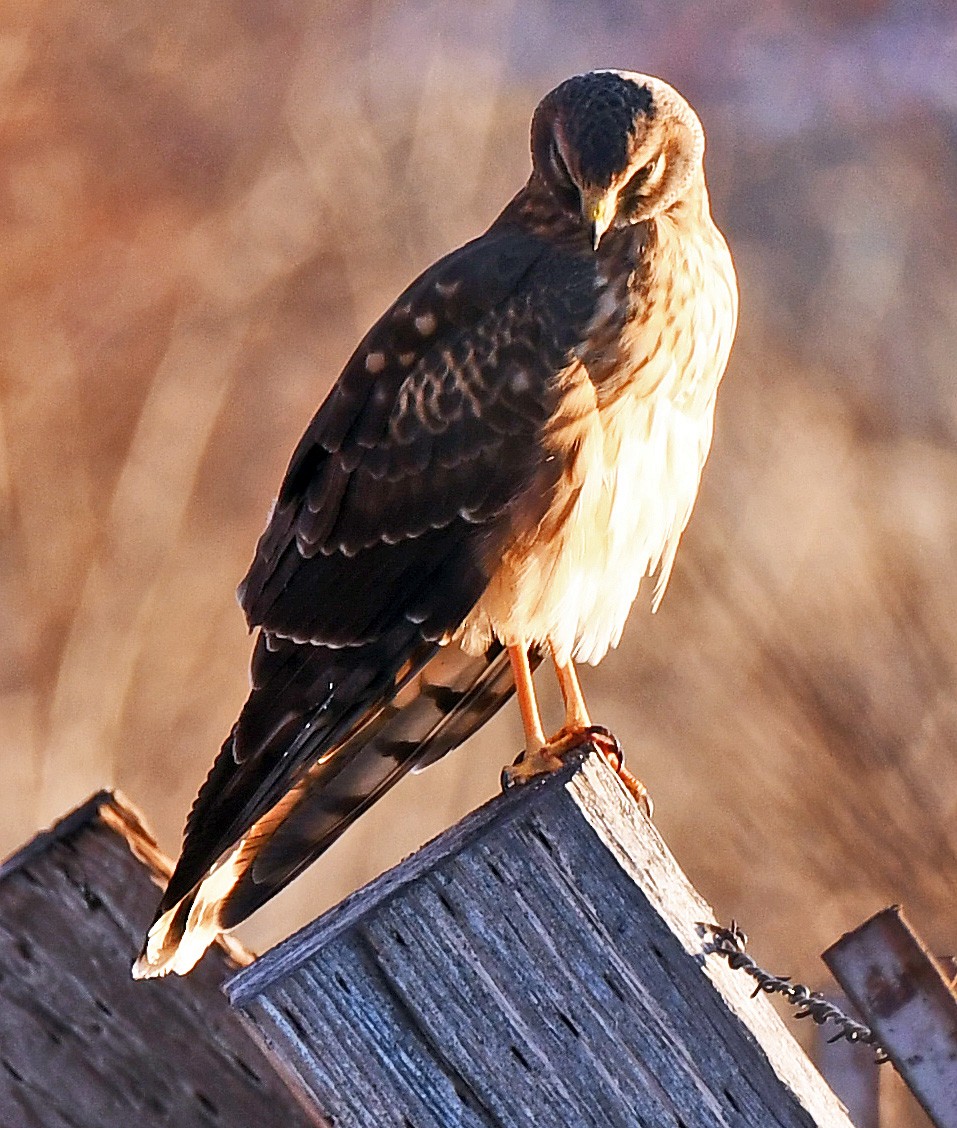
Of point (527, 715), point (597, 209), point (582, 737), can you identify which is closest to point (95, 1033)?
point (582, 737)

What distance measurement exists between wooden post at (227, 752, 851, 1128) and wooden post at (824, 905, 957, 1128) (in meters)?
0.14

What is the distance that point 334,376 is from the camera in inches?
206

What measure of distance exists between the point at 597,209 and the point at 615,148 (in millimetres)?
111

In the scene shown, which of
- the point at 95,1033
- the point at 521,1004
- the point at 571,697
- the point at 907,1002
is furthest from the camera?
the point at 571,697

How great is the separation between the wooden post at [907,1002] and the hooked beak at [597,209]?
1302mm

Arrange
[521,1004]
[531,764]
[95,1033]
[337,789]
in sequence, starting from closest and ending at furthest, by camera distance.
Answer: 1. [521,1004]
2. [95,1033]
3. [531,764]
4. [337,789]

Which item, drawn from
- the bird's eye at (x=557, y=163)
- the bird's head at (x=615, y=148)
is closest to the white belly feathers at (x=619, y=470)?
the bird's head at (x=615, y=148)

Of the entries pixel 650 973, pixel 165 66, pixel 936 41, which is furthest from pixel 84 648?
pixel 650 973

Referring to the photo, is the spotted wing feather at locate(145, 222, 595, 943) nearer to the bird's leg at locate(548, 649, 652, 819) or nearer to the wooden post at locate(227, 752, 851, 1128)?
the bird's leg at locate(548, 649, 652, 819)

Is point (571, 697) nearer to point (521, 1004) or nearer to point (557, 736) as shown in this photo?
point (557, 736)

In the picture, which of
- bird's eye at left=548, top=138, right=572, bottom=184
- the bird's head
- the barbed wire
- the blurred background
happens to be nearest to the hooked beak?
the bird's head

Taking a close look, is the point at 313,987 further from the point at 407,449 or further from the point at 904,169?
the point at 904,169

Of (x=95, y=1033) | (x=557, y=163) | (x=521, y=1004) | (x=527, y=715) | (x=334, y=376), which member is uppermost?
(x=334, y=376)

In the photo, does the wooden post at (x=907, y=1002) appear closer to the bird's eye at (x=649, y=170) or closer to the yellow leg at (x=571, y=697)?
the yellow leg at (x=571, y=697)
